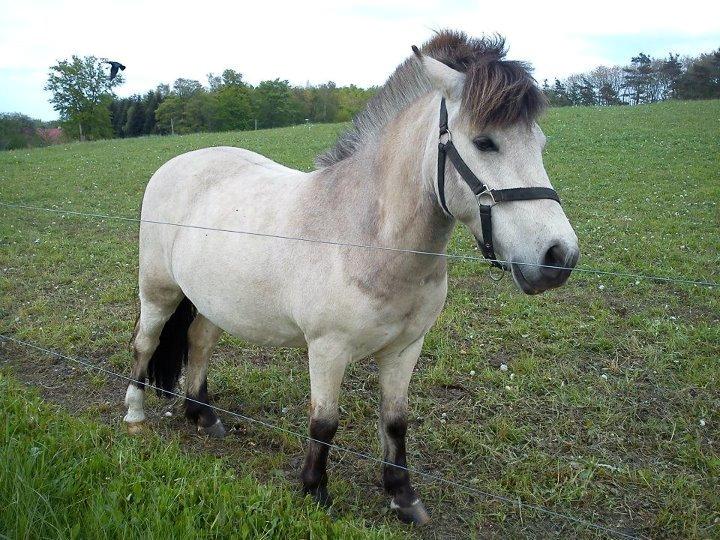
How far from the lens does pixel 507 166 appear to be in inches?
79.9

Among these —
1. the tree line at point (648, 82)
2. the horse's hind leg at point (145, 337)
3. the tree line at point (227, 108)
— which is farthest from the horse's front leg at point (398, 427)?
the tree line at point (227, 108)

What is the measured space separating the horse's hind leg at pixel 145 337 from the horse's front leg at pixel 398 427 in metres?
1.71

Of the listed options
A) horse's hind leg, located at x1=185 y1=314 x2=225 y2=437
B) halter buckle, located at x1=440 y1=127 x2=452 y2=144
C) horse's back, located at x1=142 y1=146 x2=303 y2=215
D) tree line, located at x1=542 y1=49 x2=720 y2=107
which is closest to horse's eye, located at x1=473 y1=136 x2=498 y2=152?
halter buckle, located at x1=440 y1=127 x2=452 y2=144

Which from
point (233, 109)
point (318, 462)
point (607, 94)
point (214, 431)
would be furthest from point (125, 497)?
point (607, 94)

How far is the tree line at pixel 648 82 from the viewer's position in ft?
129

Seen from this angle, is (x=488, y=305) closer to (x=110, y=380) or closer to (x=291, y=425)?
(x=291, y=425)

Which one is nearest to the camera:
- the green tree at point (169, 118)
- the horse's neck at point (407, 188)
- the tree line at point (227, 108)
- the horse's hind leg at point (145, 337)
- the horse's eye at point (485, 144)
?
the horse's eye at point (485, 144)

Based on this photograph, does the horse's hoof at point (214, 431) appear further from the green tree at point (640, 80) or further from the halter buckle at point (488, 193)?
the green tree at point (640, 80)

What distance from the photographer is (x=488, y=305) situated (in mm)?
5746

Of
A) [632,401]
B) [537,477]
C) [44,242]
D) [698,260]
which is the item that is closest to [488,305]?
[632,401]

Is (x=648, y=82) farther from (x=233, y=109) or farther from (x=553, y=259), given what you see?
(x=553, y=259)

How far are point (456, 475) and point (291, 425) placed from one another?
125 cm

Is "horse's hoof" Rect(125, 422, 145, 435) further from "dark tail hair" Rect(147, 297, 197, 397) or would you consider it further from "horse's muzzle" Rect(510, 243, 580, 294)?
"horse's muzzle" Rect(510, 243, 580, 294)

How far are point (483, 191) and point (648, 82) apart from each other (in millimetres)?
56370
